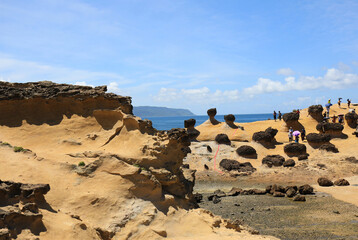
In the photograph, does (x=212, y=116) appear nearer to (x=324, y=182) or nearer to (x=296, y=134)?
(x=296, y=134)

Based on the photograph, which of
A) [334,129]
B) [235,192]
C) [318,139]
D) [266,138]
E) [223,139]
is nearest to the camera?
[235,192]

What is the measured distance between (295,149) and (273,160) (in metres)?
3.03

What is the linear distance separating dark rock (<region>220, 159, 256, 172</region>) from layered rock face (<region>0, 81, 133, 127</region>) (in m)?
21.2

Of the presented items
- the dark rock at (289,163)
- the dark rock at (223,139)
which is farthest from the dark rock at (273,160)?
the dark rock at (223,139)

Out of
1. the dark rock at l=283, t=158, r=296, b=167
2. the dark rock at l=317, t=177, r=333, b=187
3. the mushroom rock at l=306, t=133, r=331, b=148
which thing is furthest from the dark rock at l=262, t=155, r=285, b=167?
the dark rock at l=317, t=177, r=333, b=187

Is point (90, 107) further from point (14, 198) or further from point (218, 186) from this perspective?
point (218, 186)

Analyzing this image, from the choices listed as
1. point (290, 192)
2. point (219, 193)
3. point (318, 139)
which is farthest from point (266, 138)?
point (219, 193)

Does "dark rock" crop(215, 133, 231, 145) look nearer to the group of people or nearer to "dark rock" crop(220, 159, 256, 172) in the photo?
"dark rock" crop(220, 159, 256, 172)

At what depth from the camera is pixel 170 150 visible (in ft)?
50.1

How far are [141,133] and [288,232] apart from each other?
404 inches

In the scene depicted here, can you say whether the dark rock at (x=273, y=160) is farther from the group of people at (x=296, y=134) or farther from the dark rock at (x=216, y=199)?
the dark rock at (x=216, y=199)

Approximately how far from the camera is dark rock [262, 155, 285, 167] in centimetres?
3472

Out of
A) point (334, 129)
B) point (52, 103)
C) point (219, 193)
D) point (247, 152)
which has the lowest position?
point (219, 193)

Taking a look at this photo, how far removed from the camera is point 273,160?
3509 cm
